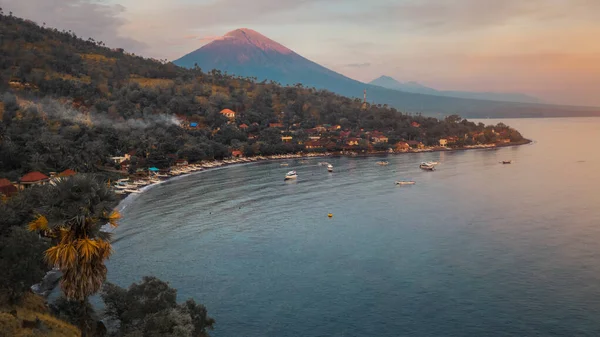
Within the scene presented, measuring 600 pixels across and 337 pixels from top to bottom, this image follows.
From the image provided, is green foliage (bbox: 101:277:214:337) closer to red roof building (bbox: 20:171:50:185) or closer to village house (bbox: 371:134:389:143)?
red roof building (bbox: 20:171:50:185)

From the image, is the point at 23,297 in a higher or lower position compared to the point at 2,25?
lower

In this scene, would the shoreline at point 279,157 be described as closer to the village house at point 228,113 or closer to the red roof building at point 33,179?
the red roof building at point 33,179

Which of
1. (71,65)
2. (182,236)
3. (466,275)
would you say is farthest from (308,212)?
(71,65)

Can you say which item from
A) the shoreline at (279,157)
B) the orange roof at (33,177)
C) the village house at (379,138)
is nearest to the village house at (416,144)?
the shoreline at (279,157)

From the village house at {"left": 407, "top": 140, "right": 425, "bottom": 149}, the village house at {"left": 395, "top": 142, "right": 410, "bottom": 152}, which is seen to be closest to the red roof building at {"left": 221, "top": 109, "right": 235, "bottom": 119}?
the village house at {"left": 395, "top": 142, "right": 410, "bottom": 152}

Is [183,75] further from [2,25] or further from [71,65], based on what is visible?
[2,25]
